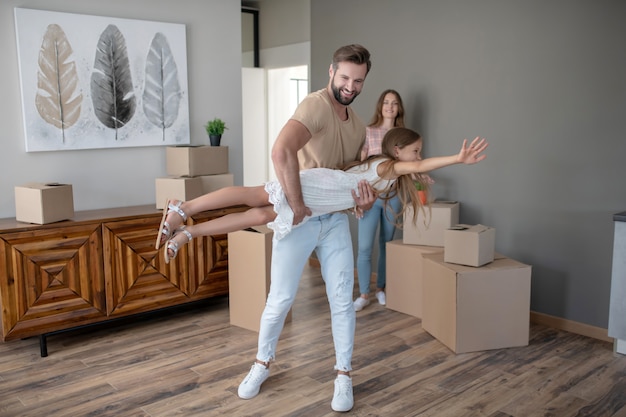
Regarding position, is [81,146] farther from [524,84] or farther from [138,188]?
[524,84]

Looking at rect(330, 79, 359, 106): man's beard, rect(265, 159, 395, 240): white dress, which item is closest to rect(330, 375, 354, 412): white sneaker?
rect(265, 159, 395, 240): white dress

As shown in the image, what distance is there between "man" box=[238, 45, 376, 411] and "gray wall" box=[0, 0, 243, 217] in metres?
1.87

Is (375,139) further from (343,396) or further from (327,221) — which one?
(343,396)

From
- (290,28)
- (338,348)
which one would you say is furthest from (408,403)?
(290,28)

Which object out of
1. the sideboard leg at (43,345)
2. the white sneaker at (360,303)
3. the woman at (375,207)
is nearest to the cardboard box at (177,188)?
the sideboard leg at (43,345)

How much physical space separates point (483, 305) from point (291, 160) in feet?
5.19

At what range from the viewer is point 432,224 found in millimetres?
3992

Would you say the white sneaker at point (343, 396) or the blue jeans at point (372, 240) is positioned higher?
the blue jeans at point (372, 240)

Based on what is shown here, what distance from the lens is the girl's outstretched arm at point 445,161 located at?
2352 mm

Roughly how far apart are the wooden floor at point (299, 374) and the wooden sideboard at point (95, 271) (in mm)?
190

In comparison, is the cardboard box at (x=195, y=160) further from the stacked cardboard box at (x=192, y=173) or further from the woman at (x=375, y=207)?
the woman at (x=375, y=207)

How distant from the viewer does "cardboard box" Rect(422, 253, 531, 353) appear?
333 cm

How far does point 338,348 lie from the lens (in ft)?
9.17

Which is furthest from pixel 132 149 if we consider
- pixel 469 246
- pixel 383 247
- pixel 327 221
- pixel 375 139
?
pixel 469 246
